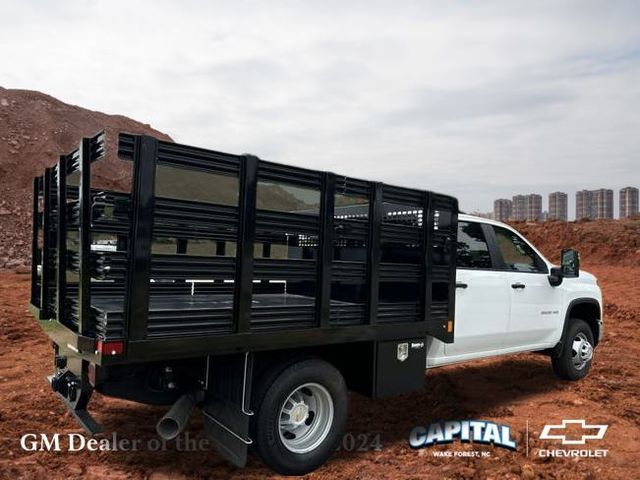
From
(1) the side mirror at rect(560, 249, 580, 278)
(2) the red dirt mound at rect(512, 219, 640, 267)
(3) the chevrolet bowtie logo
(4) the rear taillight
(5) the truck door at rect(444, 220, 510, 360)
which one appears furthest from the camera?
(2) the red dirt mound at rect(512, 219, 640, 267)

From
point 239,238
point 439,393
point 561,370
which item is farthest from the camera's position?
point 561,370

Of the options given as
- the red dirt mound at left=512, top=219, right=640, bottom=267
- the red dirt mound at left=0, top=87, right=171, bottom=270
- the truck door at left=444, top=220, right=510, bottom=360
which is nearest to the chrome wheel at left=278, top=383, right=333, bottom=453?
the truck door at left=444, top=220, right=510, bottom=360

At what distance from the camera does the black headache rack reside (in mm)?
3098

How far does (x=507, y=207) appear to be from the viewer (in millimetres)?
65000

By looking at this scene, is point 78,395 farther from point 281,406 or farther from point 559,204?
point 559,204

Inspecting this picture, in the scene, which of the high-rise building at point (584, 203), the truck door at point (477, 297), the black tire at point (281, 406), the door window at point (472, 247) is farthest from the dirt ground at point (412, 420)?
the high-rise building at point (584, 203)

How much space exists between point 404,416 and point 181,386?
8.09 feet

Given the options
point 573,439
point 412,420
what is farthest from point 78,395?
point 573,439

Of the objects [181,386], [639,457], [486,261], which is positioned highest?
[486,261]

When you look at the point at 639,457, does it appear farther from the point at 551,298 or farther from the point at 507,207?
the point at 507,207

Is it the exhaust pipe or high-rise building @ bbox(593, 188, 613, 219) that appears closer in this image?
the exhaust pipe

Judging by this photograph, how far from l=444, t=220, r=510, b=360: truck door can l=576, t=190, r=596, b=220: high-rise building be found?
59.3 metres

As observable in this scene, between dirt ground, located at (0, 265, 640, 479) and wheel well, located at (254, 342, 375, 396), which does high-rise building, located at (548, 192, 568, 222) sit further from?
wheel well, located at (254, 342, 375, 396)

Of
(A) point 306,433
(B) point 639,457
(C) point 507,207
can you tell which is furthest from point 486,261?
(C) point 507,207
